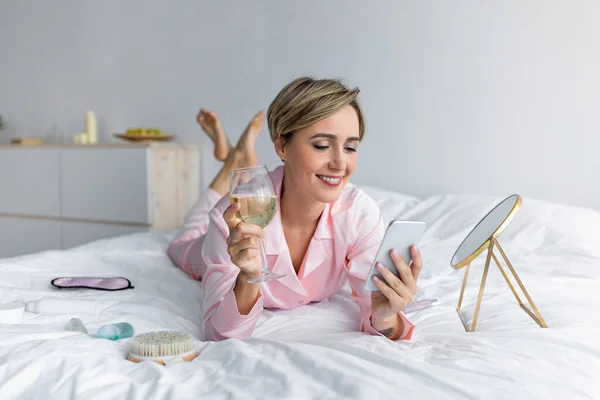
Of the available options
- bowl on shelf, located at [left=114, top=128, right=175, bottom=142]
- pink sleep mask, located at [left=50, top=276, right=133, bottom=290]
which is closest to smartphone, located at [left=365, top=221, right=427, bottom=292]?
pink sleep mask, located at [left=50, top=276, right=133, bottom=290]

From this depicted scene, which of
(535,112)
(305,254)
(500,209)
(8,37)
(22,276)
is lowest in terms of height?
(22,276)

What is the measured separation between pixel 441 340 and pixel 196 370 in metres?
0.53

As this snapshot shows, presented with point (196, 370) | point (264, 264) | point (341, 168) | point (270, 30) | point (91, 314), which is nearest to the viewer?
point (196, 370)

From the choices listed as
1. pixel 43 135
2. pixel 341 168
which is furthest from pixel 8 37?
pixel 341 168

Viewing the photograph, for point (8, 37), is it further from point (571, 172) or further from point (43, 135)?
point (571, 172)

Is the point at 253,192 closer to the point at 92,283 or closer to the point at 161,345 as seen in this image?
the point at 161,345

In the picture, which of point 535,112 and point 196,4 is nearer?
point 535,112

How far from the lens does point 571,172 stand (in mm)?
2670

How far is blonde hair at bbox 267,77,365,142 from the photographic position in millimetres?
1331

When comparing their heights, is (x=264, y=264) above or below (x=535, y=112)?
below

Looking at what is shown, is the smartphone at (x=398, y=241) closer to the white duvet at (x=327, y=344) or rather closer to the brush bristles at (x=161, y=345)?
the white duvet at (x=327, y=344)

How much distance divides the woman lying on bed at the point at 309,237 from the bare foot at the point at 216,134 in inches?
44.9

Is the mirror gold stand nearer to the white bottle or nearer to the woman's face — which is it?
the woman's face

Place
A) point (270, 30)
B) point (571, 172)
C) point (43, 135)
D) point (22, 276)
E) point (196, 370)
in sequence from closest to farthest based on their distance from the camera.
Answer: point (196, 370)
point (22, 276)
point (571, 172)
point (270, 30)
point (43, 135)
